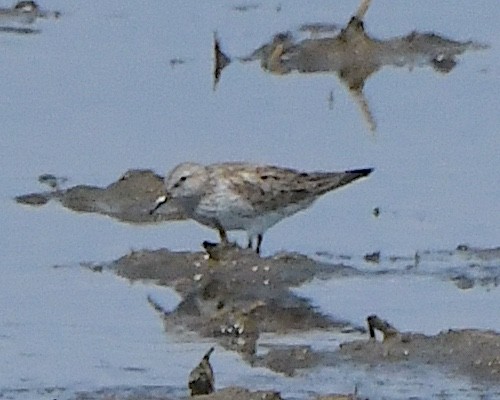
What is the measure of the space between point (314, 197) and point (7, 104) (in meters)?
3.19

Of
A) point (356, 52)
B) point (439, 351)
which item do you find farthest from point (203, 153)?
point (439, 351)

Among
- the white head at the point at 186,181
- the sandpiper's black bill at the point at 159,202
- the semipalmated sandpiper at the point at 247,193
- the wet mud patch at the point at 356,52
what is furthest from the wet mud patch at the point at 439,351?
the wet mud patch at the point at 356,52

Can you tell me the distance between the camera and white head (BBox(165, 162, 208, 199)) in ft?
45.2

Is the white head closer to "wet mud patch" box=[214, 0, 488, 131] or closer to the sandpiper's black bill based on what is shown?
the sandpiper's black bill

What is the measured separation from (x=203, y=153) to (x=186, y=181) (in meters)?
1.37

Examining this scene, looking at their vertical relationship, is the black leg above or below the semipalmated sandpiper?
below

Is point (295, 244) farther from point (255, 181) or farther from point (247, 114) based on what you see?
point (247, 114)

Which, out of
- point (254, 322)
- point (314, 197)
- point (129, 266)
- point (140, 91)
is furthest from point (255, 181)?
point (140, 91)

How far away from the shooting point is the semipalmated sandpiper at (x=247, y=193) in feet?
45.2

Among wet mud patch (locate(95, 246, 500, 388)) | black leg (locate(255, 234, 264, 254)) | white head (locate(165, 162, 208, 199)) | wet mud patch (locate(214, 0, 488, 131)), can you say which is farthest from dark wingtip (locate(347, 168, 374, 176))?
wet mud patch (locate(214, 0, 488, 131))

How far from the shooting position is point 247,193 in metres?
13.9

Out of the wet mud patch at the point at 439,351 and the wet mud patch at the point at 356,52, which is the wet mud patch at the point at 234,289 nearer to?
the wet mud patch at the point at 439,351

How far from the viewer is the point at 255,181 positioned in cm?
1391

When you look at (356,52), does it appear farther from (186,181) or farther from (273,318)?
(273,318)
